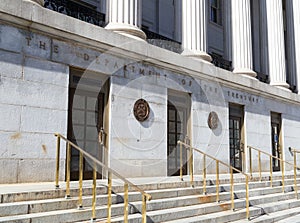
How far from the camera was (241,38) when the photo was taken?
14.0 metres

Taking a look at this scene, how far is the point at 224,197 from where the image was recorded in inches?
331

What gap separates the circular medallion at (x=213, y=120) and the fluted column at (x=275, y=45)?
543cm

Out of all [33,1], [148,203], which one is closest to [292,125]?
[148,203]

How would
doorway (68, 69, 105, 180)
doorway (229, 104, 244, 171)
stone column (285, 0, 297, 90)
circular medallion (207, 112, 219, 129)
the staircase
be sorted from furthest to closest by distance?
stone column (285, 0, 297, 90), doorway (229, 104, 244, 171), circular medallion (207, 112, 219, 129), doorway (68, 69, 105, 180), the staircase

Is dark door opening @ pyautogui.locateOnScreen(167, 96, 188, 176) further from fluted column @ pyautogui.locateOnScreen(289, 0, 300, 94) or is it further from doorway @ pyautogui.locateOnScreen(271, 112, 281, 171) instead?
fluted column @ pyautogui.locateOnScreen(289, 0, 300, 94)

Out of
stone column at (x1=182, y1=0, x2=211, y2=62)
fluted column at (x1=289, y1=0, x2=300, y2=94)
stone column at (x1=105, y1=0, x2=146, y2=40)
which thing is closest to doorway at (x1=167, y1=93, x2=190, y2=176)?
stone column at (x1=182, y1=0, x2=211, y2=62)

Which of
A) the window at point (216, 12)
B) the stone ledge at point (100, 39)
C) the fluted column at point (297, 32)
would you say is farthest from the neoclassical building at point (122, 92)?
the window at point (216, 12)

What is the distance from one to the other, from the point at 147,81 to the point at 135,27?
5.03ft

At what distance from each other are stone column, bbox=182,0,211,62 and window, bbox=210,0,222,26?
8902mm

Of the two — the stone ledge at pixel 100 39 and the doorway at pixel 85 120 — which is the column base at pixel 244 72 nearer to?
the stone ledge at pixel 100 39

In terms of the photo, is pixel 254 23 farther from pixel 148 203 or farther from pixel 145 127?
pixel 148 203

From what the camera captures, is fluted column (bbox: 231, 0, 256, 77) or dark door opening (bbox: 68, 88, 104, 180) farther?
fluted column (bbox: 231, 0, 256, 77)

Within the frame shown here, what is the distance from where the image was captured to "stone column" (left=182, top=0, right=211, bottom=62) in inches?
464

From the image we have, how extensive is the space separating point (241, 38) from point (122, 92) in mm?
6968
